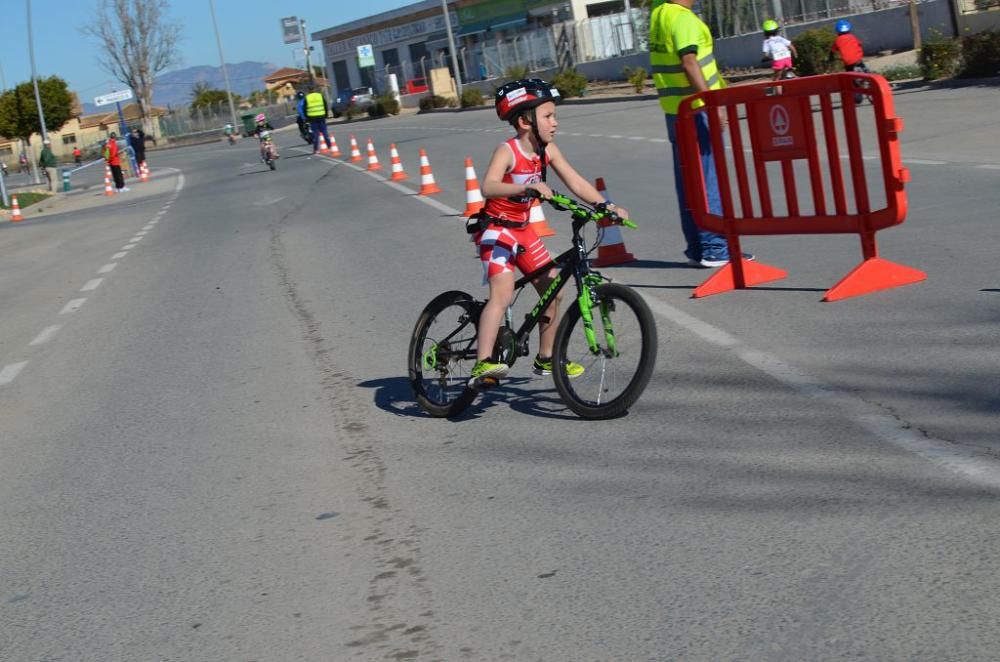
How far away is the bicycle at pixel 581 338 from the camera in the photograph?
636 cm

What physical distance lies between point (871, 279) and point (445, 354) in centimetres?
310

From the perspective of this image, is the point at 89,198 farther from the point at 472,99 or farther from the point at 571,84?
the point at 472,99

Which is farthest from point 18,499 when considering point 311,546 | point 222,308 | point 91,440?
point 222,308

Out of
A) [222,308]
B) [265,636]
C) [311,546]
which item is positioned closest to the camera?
[265,636]

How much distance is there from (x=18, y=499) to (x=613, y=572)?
132 inches

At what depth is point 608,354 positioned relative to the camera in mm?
6477

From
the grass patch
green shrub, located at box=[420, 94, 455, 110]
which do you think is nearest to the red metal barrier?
the grass patch

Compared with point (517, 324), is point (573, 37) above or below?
above

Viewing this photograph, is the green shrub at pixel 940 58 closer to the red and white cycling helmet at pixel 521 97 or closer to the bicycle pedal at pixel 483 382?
the red and white cycling helmet at pixel 521 97

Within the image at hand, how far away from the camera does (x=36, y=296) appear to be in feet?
51.8

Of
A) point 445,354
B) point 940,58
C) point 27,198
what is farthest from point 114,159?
point 445,354

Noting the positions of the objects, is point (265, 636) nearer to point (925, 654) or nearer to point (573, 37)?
point (925, 654)

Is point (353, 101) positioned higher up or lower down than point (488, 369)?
higher up

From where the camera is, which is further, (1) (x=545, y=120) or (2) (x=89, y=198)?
(2) (x=89, y=198)
